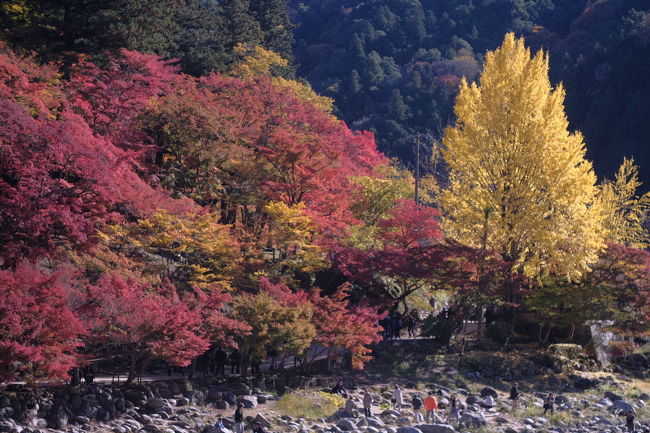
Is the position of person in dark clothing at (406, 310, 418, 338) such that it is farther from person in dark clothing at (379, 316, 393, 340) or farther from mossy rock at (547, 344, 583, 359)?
mossy rock at (547, 344, 583, 359)

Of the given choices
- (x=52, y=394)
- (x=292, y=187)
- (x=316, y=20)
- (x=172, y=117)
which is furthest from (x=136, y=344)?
(x=316, y=20)

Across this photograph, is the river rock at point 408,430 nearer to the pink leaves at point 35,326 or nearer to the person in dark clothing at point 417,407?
the person in dark clothing at point 417,407

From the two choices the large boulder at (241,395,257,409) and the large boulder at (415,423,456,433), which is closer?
the large boulder at (415,423,456,433)

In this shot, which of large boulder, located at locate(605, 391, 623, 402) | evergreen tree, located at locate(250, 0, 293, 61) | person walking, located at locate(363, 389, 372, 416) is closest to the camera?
person walking, located at locate(363, 389, 372, 416)

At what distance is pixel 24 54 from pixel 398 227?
584 inches

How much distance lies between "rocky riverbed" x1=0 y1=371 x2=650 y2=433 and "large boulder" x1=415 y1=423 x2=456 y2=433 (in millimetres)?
24

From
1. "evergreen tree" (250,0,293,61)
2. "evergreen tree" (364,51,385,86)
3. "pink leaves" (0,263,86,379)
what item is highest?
"evergreen tree" (364,51,385,86)

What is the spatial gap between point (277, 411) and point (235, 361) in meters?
3.26

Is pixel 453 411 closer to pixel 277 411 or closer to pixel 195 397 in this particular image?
pixel 277 411

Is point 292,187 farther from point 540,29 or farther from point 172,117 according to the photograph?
point 540,29

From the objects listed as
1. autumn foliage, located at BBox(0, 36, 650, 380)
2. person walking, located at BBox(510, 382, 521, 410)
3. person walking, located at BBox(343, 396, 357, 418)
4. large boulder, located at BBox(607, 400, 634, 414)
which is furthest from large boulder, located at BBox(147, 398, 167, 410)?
large boulder, located at BBox(607, 400, 634, 414)

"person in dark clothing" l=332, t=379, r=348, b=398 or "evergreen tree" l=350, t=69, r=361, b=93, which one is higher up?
"evergreen tree" l=350, t=69, r=361, b=93

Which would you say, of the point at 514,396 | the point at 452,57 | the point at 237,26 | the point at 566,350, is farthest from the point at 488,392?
the point at 452,57

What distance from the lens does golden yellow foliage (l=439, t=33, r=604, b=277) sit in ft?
86.1
